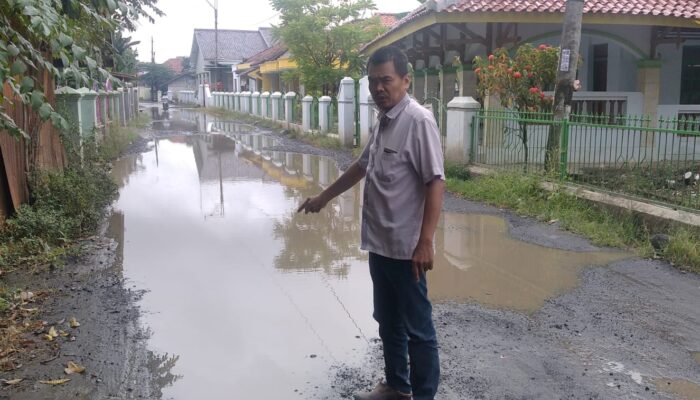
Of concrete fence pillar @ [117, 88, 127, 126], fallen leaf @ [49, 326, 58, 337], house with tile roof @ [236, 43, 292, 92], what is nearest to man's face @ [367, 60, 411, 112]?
fallen leaf @ [49, 326, 58, 337]

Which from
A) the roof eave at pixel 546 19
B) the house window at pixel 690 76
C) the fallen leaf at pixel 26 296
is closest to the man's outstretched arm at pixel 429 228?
the fallen leaf at pixel 26 296

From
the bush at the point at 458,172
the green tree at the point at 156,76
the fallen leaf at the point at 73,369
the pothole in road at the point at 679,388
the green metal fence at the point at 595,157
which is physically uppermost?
the green tree at the point at 156,76

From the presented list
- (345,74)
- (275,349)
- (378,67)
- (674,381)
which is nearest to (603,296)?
(674,381)

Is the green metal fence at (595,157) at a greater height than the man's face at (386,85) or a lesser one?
lesser

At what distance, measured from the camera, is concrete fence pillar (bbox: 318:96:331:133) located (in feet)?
62.0

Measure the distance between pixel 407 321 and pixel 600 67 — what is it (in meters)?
12.2

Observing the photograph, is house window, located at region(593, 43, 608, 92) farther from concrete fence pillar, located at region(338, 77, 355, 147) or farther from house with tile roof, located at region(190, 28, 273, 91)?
house with tile roof, located at region(190, 28, 273, 91)

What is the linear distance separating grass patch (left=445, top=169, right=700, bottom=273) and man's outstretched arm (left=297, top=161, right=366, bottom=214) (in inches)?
152

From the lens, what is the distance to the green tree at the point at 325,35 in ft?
72.6

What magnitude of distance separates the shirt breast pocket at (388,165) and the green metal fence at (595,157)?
4.49m

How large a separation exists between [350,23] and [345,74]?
1798 millimetres

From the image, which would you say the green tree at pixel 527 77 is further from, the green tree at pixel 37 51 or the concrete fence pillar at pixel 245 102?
the concrete fence pillar at pixel 245 102

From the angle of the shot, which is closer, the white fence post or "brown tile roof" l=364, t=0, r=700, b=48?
"brown tile roof" l=364, t=0, r=700, b=48

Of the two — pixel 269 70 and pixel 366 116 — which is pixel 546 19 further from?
pixel 269 70
